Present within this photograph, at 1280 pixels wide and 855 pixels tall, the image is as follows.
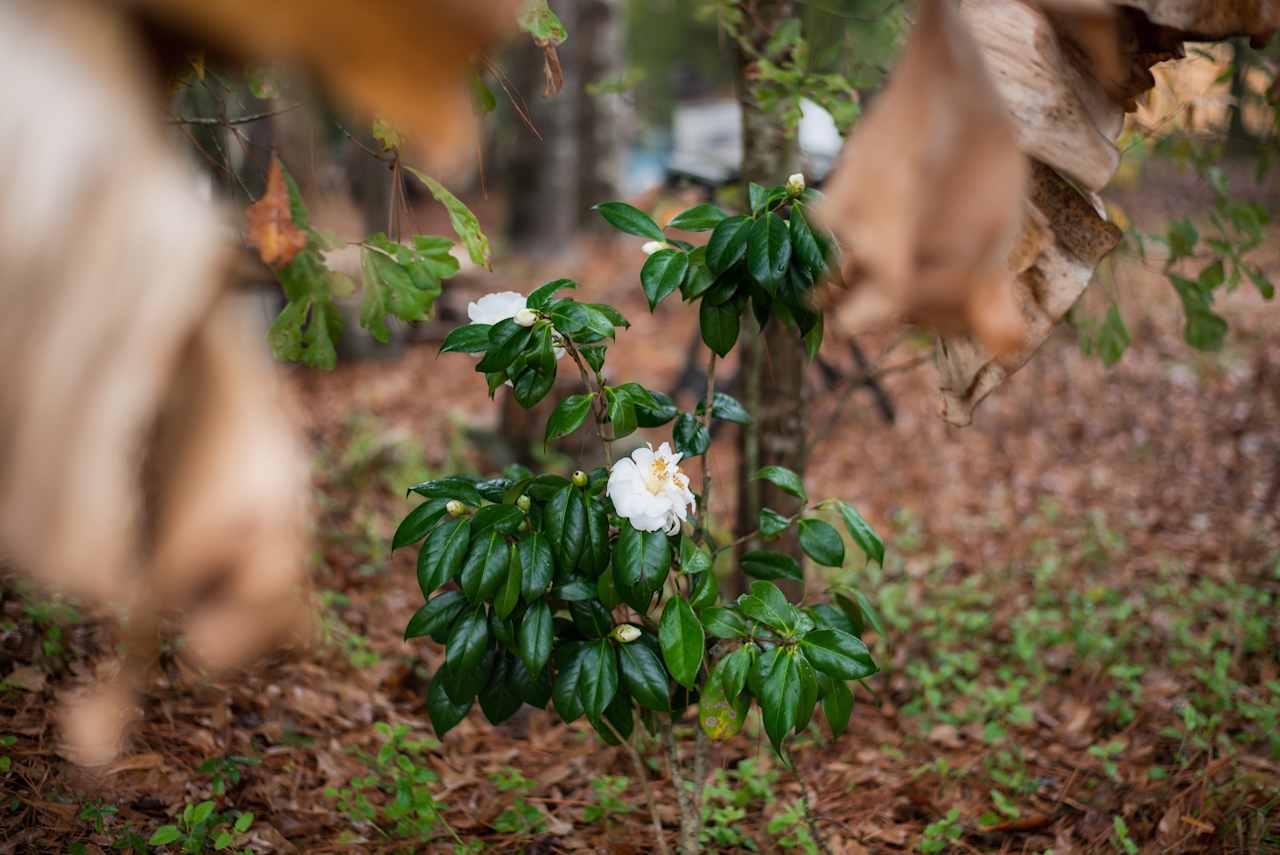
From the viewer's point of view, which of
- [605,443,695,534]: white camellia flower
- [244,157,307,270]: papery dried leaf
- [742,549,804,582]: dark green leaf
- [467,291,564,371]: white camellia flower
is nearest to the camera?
[244,157,307,270]: papery dried leaf

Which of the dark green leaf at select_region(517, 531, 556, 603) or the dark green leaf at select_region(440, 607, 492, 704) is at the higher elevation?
the dark green leaf at select_region(517, 531, 556, 603)

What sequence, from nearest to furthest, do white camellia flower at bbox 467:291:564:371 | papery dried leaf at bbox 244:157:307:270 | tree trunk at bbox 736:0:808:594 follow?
papery dried leaf at bbox 244:157:307:270 < white camellia flower at bbox 467:291:564:371 < tree trunk at bbox 736:0:808:594

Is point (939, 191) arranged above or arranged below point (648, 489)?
above

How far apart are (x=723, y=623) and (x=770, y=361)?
137 centimetres

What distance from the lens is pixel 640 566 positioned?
1776 millimetres

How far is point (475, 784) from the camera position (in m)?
2.78

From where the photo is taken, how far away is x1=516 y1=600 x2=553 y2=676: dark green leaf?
186 centimetres

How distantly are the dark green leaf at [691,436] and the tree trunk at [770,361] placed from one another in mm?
1037

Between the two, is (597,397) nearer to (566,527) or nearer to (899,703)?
(566,527)

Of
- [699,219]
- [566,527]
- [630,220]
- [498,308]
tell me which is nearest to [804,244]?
[699,219]

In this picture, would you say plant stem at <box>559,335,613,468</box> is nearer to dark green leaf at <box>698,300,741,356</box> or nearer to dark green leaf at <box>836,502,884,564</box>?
dark green leaf at <box>698,300,741,356</box>

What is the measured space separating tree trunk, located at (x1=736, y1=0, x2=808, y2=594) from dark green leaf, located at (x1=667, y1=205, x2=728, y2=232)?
1.13 m

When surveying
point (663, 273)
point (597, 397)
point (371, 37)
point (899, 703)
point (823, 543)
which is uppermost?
point (371, 37)

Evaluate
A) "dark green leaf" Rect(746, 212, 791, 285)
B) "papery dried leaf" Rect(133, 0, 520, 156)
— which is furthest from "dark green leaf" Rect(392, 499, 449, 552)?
"papery dried leaf" Rect(133, 0, 520, 156)
